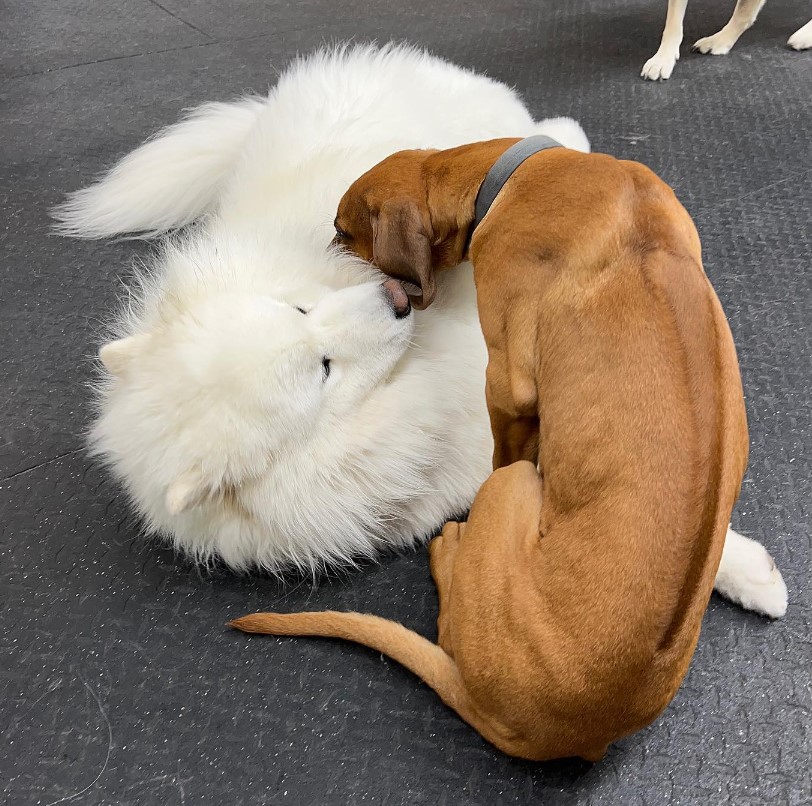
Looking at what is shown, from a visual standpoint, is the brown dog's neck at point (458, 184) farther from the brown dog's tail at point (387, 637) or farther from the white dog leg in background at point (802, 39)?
the white dog leg in background at point (802, 39)

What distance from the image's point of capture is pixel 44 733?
1.02m

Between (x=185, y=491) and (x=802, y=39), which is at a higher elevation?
(x=802, y=39)

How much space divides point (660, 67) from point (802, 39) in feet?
1.52

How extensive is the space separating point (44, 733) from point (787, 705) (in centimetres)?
98

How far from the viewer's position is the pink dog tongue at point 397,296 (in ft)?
3.65

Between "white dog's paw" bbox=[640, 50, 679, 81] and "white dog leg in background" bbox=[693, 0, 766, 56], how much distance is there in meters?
0.15

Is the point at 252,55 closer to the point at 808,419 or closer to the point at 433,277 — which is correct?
the point at 433,277

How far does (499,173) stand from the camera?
110cm

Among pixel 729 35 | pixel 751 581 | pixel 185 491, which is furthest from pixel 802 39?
pixel 185 491

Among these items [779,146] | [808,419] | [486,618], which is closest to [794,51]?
[779,146]

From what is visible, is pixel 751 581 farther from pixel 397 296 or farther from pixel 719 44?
pixel 719 44

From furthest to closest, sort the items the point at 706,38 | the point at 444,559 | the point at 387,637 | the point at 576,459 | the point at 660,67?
the point at 706,38, the point at 660,67, the point at 444,559, the point at 387,637, the point at 576,459

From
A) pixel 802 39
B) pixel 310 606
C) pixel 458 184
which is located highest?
pixel 458 184

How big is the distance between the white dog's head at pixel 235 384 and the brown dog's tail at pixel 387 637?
0.52 ft
